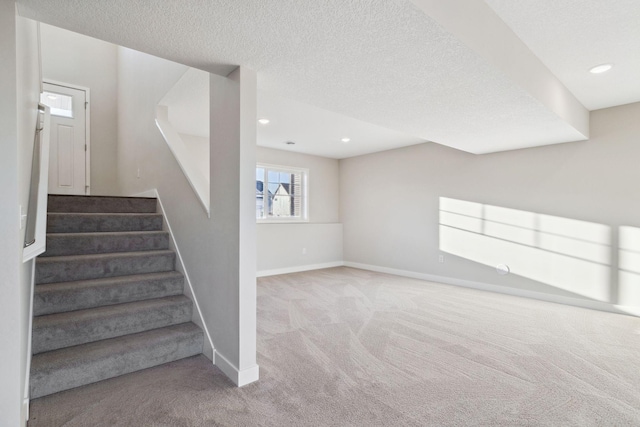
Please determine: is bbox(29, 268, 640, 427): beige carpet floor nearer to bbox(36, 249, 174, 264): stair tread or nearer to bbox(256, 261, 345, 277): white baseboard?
bbox(36, 249, 174, 264): stair tread

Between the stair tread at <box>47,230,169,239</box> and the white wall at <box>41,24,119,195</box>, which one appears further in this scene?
the white wall at <box>41,24,119,195</box>

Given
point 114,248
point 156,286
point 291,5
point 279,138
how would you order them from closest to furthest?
point 291,5 < point 156,286 < point 114,248 < point 279,138

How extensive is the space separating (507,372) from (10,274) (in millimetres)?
2903

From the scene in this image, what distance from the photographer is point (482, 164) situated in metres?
4.66

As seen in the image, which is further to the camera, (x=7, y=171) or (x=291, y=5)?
(x=291, y=5)

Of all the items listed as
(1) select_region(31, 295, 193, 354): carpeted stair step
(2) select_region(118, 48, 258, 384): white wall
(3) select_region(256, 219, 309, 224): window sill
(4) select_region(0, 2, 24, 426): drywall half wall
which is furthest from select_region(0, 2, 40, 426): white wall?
(3) select_region(256, 219, 309, 224): window sill

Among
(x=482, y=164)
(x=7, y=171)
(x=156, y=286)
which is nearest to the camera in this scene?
(x=7, y=171)

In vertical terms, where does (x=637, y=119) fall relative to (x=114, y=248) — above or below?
above

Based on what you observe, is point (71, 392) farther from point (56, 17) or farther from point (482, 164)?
point (482, 164)

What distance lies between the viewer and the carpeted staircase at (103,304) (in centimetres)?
196

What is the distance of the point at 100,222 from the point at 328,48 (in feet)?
8.97

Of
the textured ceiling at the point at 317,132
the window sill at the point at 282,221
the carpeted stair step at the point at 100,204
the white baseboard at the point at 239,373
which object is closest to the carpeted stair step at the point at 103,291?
the white baseboard at the point at 239,373

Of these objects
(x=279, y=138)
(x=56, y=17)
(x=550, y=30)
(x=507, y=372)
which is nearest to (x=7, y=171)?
(x=56, y=17)

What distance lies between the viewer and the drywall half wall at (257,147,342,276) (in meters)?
5.59
